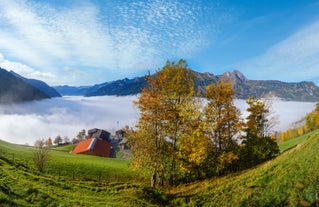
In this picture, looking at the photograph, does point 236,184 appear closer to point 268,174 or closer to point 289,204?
point 268,174

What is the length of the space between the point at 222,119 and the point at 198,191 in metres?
12.6

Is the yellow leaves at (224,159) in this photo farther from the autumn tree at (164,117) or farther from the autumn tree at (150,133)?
the autumn tree at (150,133)

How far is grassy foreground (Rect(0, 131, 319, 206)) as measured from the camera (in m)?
19.7

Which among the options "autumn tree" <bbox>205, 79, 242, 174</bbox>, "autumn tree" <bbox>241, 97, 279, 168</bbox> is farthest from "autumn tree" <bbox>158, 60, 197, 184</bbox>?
"autumn tree" <bbox>241, 97, 279, 168</bbox>

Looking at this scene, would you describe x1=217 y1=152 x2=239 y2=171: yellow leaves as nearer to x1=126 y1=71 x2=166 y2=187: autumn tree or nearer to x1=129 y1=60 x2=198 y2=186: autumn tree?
x1=129 y1=60 x2=198 y2=186: autumn tree

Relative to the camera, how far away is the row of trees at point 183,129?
34156 millimetres

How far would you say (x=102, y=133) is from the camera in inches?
7682

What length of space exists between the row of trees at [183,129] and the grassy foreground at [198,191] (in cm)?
418

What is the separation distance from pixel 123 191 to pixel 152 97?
37.4ft

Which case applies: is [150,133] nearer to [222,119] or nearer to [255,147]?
[222,119]

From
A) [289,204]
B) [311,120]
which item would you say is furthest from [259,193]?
[311,120]

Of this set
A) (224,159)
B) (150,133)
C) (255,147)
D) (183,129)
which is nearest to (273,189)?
(224,159)

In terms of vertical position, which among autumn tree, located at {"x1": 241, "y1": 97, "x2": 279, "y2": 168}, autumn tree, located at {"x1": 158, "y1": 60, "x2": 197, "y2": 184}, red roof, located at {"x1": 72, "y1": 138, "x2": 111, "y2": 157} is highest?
autumn tree, located at {"x1": 158, "y1": 60, "x2": 197, "y2": 184}

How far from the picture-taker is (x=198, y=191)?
2986cm
